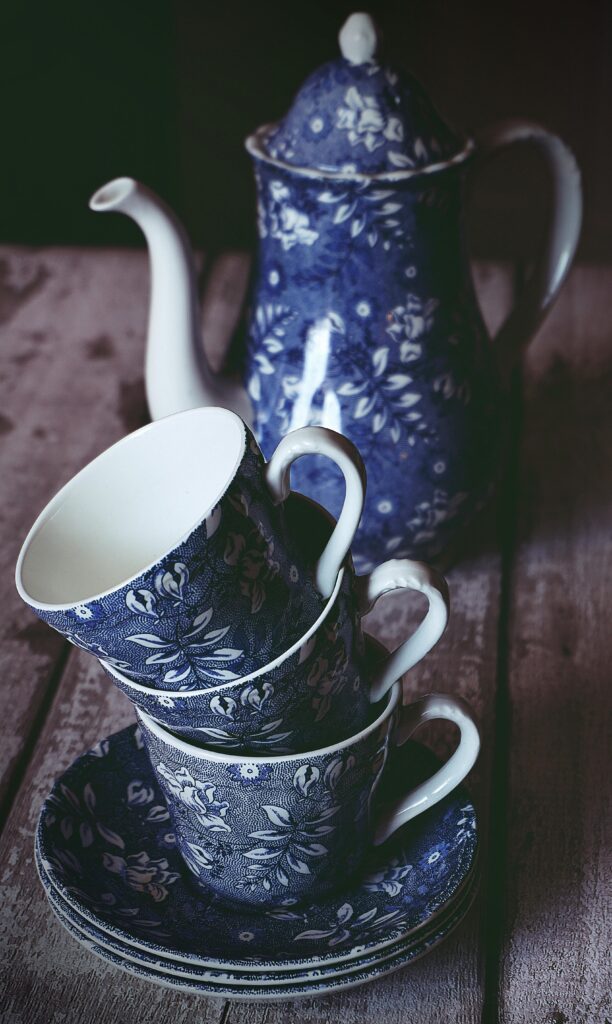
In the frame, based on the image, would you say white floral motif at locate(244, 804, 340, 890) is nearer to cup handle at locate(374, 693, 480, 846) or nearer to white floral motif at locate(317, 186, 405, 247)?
cup handle at locate(374, 693, 480, 846)

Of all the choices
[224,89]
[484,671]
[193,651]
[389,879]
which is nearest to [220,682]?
[193,651]

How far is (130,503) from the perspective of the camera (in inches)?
17.9

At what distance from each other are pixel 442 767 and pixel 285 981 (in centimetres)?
11

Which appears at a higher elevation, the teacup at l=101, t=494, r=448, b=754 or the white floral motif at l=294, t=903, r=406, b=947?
the teacup at l=101, t=494, r=448, b=754

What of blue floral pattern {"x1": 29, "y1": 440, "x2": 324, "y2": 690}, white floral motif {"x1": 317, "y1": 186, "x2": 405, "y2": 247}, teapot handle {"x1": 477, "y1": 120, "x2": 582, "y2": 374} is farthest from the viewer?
teapot handle {"x1": 477, "y1": 120, "x2": 582, "y2": 374}

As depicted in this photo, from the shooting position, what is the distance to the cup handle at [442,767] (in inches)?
17.6

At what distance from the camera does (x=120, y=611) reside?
37 centimetres

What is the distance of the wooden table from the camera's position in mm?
424

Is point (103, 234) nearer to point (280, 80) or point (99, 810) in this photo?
point (280, 80)

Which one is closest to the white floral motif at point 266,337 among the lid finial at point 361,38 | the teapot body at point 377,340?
the teapot body at point 377,340

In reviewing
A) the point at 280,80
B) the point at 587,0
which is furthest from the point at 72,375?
the point at 587,0

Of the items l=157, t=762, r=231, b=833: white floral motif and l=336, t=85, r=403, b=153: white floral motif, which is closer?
l=157, t=762, r=231, b=833: white floral motif

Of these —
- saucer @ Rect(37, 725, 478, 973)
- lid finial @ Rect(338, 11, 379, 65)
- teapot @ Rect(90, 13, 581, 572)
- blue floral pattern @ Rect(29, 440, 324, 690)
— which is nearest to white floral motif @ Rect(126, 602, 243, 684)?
blue floral pattern @ Rect(29, 440, 324, 690)

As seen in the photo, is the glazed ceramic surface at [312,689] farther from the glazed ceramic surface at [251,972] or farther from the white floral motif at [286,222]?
the white floral motif at [286,222]
